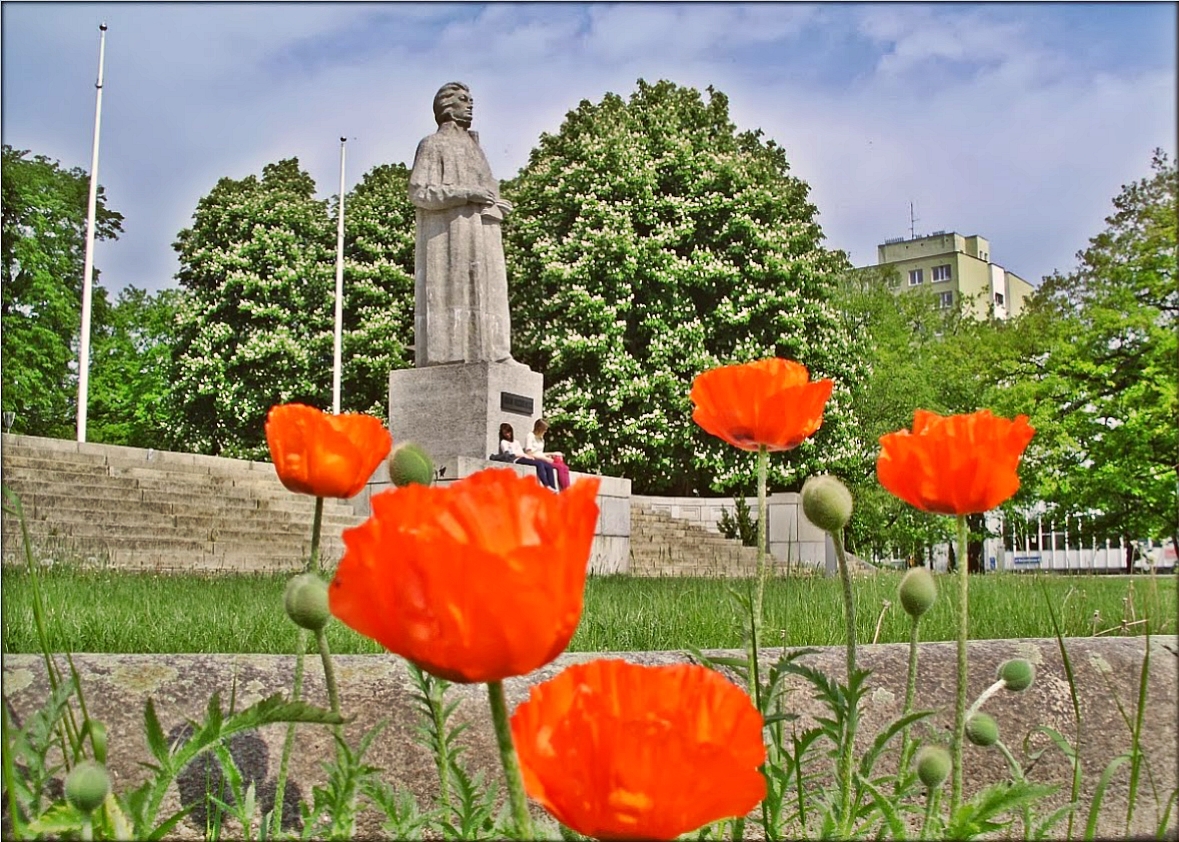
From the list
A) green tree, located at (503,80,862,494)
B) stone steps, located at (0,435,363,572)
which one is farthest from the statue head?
green tree, located at (503,80,862,494)

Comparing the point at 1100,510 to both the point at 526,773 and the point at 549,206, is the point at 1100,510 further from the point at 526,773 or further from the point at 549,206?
the point at 526,773

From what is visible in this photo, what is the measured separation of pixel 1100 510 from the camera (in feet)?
78.1

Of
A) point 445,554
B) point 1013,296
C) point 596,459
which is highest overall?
point 1013,296

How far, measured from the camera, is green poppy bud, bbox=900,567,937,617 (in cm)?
119

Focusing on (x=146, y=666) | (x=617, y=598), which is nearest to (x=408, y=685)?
(x=146, y=666)

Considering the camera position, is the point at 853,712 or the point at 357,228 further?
the point at 357,228

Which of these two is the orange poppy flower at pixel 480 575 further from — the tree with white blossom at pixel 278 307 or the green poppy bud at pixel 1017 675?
the tree with white blossom at pixel 278 307

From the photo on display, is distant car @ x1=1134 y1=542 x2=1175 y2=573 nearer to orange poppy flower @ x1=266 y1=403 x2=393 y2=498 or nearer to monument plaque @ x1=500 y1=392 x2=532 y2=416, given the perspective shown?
orange poppy flower @ x1=266 y1=403 x2=393 y2=498

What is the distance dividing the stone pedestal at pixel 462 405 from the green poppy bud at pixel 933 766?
12.8 meters

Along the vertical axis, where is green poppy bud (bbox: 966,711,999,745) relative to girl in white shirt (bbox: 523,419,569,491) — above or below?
below

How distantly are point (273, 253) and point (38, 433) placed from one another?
7.86 metres

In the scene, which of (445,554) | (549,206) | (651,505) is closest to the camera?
(445,554)

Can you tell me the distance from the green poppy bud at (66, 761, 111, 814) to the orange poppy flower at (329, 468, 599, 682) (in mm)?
326

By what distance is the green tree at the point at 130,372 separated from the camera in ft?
112
